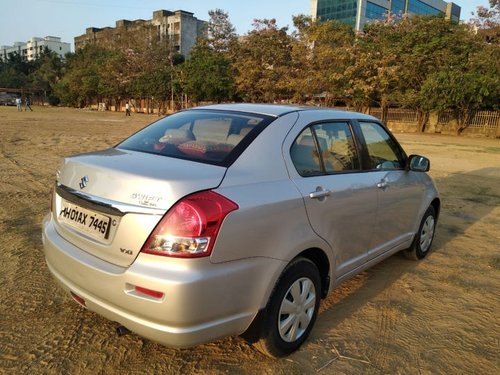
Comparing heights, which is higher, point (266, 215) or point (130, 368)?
point (266, 215)

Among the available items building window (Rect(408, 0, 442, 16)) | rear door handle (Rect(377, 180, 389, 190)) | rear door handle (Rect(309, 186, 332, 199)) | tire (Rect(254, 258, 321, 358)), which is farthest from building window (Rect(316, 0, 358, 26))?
tire (Rect(254, 258, 321, 358))

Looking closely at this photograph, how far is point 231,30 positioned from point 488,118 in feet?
107

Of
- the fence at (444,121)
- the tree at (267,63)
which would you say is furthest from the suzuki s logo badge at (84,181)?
the tree at (267,63)

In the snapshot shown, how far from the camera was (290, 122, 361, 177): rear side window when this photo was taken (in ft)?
9.26

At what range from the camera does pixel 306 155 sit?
2873 mm

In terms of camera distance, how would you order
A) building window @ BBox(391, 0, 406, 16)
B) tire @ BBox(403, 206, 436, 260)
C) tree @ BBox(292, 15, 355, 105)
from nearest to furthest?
tire @ BBox(403, 206, 436, 260)
tree @ BBox(292, 15, 355, 105)
building window @ BBox(391, 0, 406, 16)

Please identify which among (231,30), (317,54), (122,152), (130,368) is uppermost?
(231,30)

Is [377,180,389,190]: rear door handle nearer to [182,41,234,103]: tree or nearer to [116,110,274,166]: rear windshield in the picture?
[116,110,274,166]: rear windshield

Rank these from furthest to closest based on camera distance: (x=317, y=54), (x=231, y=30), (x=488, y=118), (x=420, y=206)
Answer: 1. (x=231, y=30)
2. (x=317, y=54)
3. (x=488, y=118)
4. (x=420, y=206)

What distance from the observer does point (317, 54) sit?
1264 inches

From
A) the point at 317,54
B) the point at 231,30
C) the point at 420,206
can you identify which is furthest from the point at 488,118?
the point at 231,30

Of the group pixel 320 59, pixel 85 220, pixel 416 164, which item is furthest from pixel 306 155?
pixel 320 59

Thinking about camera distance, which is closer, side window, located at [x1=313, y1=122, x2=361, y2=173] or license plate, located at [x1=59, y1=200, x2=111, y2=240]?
license plate, located at [x1=59, y1=200, x2=111, y2=240]

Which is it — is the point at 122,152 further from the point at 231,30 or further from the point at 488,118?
the point at 231,30
